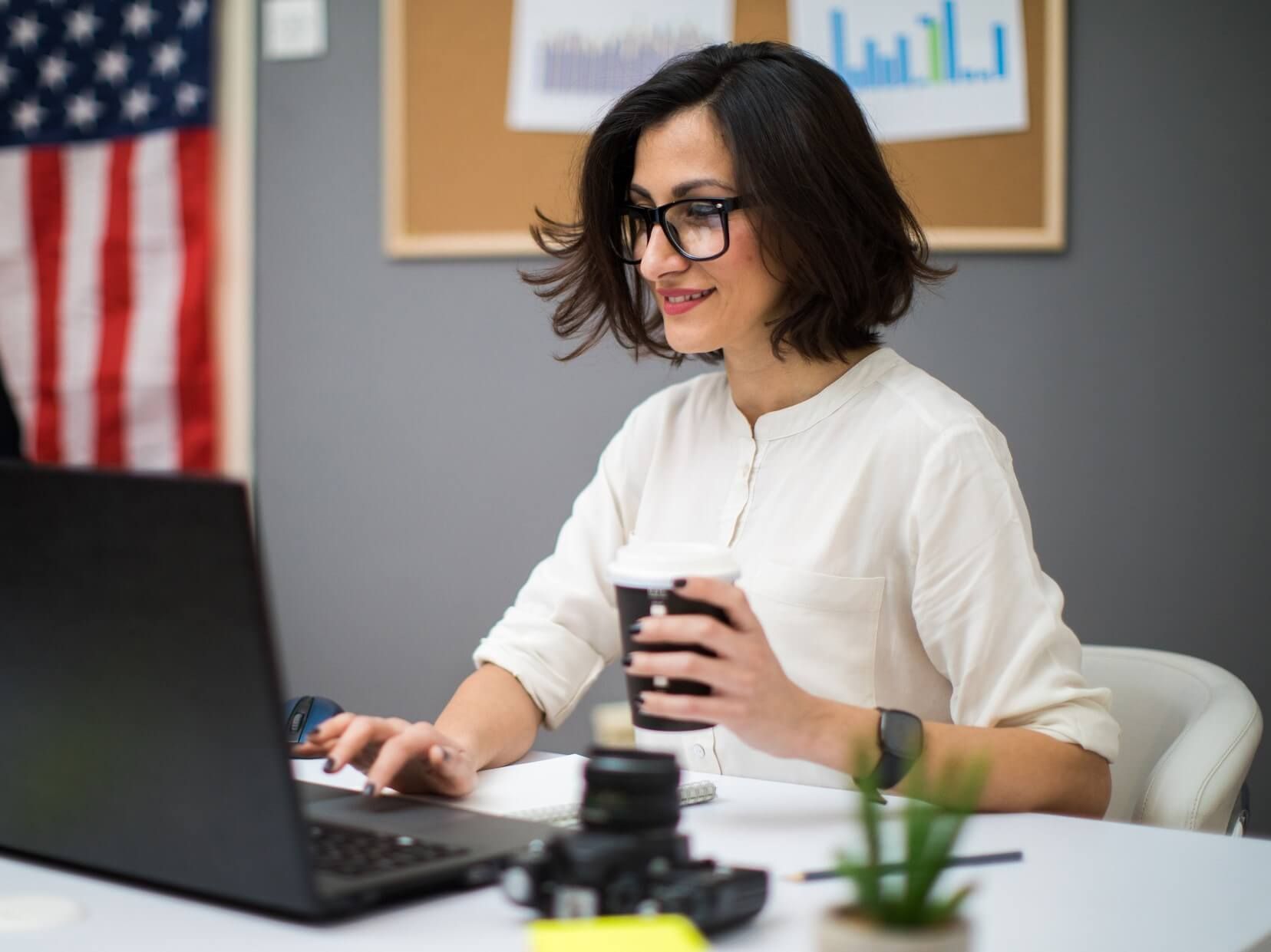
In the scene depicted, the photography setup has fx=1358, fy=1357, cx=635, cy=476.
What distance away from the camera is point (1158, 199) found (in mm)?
2238

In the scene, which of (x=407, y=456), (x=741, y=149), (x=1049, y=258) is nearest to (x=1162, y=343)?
(x=1049, y=258)

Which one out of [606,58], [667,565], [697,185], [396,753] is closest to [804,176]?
[697,185]

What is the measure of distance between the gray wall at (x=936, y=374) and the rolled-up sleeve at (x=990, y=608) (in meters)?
0.95

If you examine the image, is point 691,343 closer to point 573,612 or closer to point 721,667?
point 573,612

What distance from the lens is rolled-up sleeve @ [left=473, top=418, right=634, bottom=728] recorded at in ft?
5.17

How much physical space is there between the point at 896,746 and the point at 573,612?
53 centimetres

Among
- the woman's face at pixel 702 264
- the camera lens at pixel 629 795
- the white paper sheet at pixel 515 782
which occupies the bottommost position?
the white paper sheet at pixel 515 782

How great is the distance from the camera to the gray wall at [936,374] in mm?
2205

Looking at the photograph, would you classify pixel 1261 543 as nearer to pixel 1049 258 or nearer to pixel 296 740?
pixel 1049 258

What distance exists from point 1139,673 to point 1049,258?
0.96 meters

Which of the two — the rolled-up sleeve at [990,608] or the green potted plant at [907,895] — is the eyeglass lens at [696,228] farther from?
the green potted plant at [907,895]

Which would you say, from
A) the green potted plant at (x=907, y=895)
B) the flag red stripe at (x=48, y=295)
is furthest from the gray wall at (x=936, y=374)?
the green potted plant at (x=907, y=895)

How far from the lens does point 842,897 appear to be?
0.80 metres

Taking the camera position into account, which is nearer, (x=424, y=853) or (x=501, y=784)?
(x=424, y=853)
